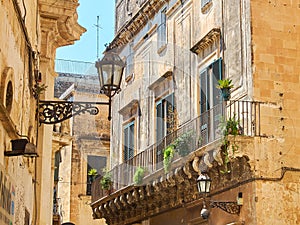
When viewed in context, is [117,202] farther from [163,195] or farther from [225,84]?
[225,84]

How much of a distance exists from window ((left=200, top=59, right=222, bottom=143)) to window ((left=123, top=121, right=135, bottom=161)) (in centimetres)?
554

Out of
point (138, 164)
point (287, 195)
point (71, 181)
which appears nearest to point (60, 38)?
point (287, 195)

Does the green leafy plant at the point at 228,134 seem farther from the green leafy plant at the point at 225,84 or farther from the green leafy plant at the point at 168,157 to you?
the green leafy plant at the point at 168,157

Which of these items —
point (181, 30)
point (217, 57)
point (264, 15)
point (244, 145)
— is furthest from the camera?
point (181, 30)

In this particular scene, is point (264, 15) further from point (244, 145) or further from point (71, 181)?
point (71, 181)

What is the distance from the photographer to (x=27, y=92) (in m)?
10.0

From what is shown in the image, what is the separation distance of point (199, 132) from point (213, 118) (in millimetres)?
763

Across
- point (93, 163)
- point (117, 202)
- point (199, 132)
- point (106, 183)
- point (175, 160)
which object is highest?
point (93, 163)

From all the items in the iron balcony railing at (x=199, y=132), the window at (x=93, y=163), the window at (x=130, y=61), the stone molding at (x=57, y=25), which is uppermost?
the window at (x=130, y=61)

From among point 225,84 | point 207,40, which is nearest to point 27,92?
point 225,84

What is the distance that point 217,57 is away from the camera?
17.1 m

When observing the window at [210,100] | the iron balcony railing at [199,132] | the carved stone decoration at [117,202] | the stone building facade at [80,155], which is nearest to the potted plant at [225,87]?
the iron balcony railing at [199,132]

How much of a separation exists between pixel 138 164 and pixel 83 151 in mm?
11748

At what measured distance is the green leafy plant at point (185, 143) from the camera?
665 inches
